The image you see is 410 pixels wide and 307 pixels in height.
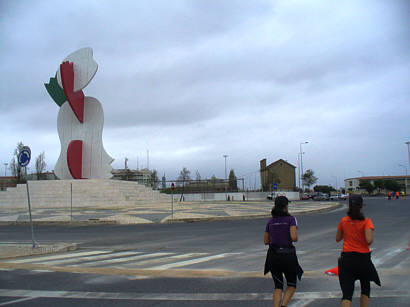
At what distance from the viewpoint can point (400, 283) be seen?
6762 mm

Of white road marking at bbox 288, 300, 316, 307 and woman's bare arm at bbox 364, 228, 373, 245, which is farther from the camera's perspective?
white road marking at bbox 288, 300, 316, 307

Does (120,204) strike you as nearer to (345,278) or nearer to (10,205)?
(10,205)

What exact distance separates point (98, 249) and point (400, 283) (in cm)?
834

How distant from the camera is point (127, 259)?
9.80m

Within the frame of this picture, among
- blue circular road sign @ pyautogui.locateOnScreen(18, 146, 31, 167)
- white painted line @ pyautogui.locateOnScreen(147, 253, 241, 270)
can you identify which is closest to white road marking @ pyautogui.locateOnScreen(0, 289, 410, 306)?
white painted line @ pyautogui.locateOnScreen(147, 253, 241, 270)

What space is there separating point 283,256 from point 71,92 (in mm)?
37879

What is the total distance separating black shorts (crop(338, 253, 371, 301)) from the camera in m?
4.46

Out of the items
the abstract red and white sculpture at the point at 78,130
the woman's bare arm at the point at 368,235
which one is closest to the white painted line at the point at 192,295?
the woman's bare arm at the point at 368,235

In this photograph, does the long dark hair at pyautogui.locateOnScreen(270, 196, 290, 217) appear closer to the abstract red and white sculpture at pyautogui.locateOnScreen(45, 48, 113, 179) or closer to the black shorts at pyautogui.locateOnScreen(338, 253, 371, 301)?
the black shorts at pyautogui.locateOnScreen(338, 253, 371, 301)

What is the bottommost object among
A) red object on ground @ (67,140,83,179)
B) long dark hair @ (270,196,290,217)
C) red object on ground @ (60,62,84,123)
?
long dark hair @ (270,196,290,217)

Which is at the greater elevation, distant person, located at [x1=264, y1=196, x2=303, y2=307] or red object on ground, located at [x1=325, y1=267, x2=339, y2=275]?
distant person, located at [x1=264, y1=196, x2=303, y2=307]

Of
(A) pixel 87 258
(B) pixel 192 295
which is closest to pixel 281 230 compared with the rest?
(B) pixel 192 295

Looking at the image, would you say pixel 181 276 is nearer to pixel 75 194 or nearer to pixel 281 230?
pixel 281 230

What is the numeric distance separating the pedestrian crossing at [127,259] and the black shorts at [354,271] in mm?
4652
